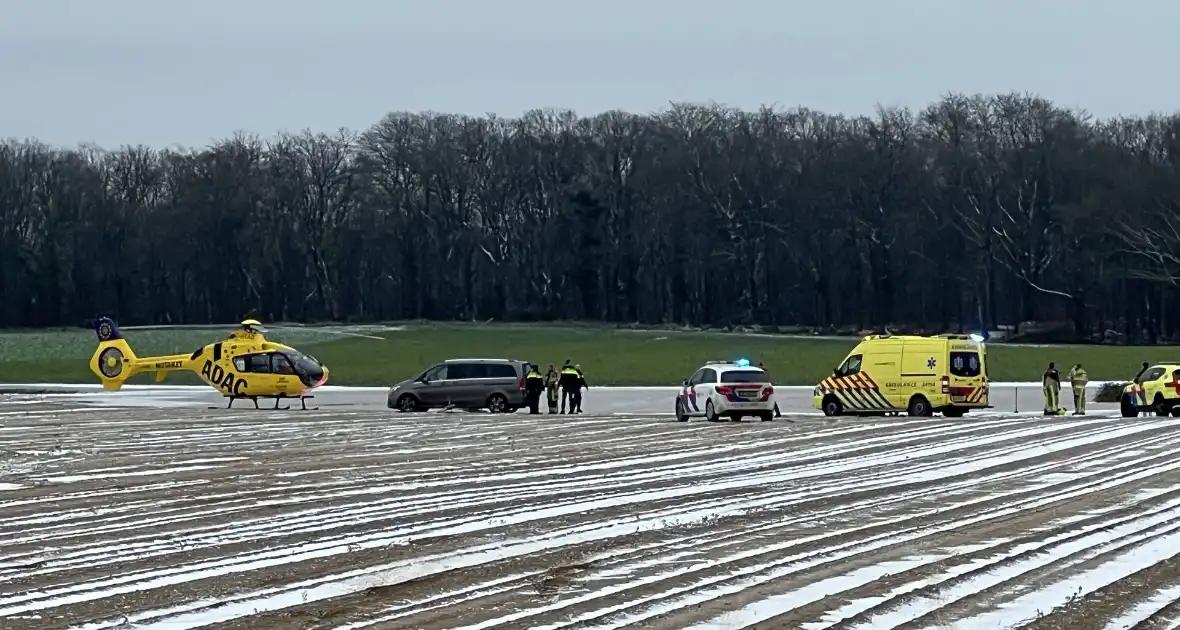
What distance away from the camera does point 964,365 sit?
126 ft

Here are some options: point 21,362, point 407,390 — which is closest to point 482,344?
point 21,362

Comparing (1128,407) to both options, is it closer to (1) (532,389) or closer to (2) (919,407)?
(2) (919,407)

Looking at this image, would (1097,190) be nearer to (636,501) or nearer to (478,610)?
(636,501)

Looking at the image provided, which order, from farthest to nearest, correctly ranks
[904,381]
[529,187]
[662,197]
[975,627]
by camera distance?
[529,187]
[662,197]
[904,381]
[975,627]

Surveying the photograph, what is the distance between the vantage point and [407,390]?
41250 mm

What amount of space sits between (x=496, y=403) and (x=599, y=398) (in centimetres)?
→ 685

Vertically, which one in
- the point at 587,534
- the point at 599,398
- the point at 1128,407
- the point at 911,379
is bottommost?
the point at 587,534

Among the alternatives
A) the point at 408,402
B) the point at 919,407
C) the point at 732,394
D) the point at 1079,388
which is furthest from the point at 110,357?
the point at 1079,388

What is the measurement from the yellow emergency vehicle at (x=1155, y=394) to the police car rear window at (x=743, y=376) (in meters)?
10.1

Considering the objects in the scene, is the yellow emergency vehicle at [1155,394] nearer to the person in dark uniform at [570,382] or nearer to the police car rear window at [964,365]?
the police car rear window at [964,365]

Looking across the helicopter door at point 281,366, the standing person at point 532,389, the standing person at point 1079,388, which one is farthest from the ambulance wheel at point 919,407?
the helicopter door at point 281,366

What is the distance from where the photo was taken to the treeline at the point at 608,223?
9969 cm

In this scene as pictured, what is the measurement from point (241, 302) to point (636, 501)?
10302 centimetres

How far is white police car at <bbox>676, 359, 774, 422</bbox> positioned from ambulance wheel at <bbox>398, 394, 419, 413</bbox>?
8.07 metres
